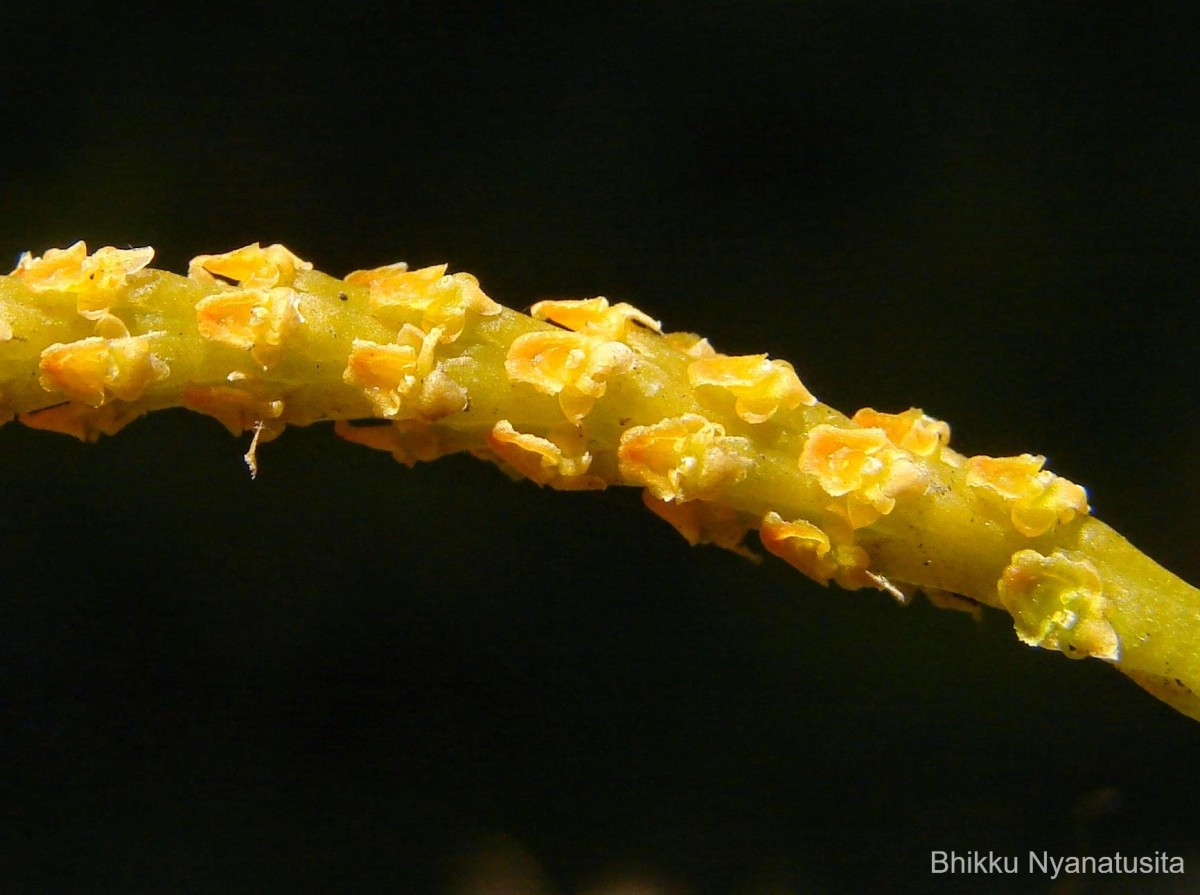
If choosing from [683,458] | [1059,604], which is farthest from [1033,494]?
[683,458]

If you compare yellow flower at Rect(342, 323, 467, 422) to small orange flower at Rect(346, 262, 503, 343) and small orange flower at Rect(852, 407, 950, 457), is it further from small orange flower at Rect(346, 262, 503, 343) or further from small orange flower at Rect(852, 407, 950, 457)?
small orange flower at Rect(852, 407, 950, 457)

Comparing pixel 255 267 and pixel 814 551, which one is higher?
pixel 255 267

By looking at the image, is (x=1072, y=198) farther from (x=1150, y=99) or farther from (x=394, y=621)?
(x=394, y=621)

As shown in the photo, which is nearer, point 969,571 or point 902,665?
point 969,571

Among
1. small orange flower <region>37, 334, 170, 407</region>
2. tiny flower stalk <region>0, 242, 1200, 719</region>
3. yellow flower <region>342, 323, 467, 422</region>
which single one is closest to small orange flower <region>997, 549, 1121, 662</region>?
tiny flower stalk <region>0, 242, 1200, 719</region>

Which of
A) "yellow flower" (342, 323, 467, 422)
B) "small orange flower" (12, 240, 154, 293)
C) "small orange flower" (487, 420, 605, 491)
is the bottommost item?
"small orange flower" (487, 420, 605, 491)

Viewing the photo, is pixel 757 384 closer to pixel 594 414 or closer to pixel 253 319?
pixel 594 414

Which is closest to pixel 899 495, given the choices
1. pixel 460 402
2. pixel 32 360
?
pixel 460 402

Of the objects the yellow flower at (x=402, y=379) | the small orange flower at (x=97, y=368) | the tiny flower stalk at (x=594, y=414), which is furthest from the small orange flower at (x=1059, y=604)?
the small orange flower at (x=97, y=368)
